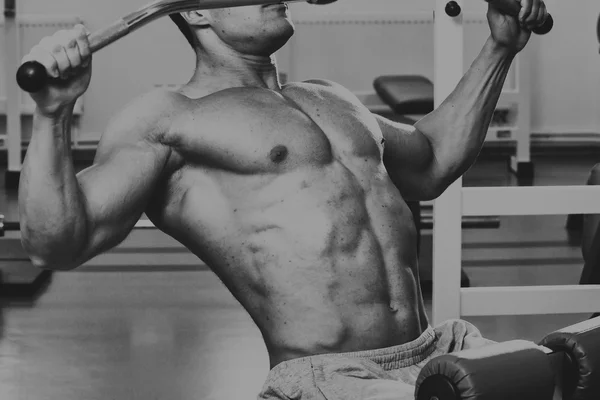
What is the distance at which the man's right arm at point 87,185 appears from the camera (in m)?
1.58

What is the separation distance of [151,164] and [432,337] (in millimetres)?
554

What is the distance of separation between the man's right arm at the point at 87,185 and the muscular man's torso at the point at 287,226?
0.06 metres

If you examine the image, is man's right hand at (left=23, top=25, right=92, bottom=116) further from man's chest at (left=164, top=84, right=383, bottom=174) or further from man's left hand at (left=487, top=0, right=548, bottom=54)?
man's left hand at (left=487, top=0, right=548, bottom=54)

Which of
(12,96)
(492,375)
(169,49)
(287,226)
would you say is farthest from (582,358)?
(169,49)

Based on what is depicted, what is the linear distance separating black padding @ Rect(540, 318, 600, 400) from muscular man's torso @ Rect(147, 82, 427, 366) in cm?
28

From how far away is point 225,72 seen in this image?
1976mm

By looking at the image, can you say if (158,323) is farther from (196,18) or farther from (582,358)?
(582,358)

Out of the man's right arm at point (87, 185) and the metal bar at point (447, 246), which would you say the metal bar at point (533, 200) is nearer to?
the metal bar at point (447, 246)

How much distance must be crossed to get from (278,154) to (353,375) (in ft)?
1.25

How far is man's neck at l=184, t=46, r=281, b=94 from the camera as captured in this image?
1968 millimetres

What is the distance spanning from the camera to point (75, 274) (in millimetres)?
4738

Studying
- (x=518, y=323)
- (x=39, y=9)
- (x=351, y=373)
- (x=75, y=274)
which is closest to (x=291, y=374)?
(x=351, y=373)

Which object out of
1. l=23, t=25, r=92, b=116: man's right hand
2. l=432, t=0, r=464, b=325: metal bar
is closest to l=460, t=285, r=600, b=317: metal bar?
l=432, t=0, r=464, b=325: metal bar

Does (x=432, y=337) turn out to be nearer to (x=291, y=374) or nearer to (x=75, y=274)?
(x=291, y=374)
